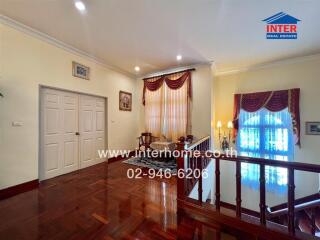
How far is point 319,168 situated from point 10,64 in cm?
445

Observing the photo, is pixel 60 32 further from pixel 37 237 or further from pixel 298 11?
pixel 298 11

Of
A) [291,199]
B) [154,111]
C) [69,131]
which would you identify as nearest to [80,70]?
[69,131]

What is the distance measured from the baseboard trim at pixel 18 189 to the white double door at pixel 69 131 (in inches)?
11.7

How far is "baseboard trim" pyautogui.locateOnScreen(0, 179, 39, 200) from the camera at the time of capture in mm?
2747

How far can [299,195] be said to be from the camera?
4309 millimetres

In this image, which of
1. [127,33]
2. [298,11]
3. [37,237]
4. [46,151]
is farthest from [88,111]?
[298,11]

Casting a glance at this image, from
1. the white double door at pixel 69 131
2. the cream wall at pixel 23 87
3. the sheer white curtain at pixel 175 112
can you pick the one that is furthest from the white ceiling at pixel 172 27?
the white double door at pixel 69 131

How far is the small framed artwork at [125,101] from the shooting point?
548 cm

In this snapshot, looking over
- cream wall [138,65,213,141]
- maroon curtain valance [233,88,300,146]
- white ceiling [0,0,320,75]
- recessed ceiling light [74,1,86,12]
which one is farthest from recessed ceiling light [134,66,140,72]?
maroon curtain valance [233,88,300,146]

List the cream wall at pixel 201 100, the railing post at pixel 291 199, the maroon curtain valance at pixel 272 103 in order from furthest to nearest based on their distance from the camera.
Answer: the cream wall at pixel 201 100
the maroon curtain valance at pixel 272 103
the railing post at pixel 291 199

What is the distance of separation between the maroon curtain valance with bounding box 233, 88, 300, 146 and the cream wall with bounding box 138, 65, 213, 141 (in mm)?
1041

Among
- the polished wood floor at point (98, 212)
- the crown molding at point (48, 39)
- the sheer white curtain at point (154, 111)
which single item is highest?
the crown molding at point (48, 39)

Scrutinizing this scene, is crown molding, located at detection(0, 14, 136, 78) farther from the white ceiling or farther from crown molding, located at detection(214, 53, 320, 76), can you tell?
crown molding, located at detection(214, 53, 320, 76)

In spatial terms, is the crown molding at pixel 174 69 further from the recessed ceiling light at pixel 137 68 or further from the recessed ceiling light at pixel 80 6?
the recessed ceiling light at pixel 80 6
